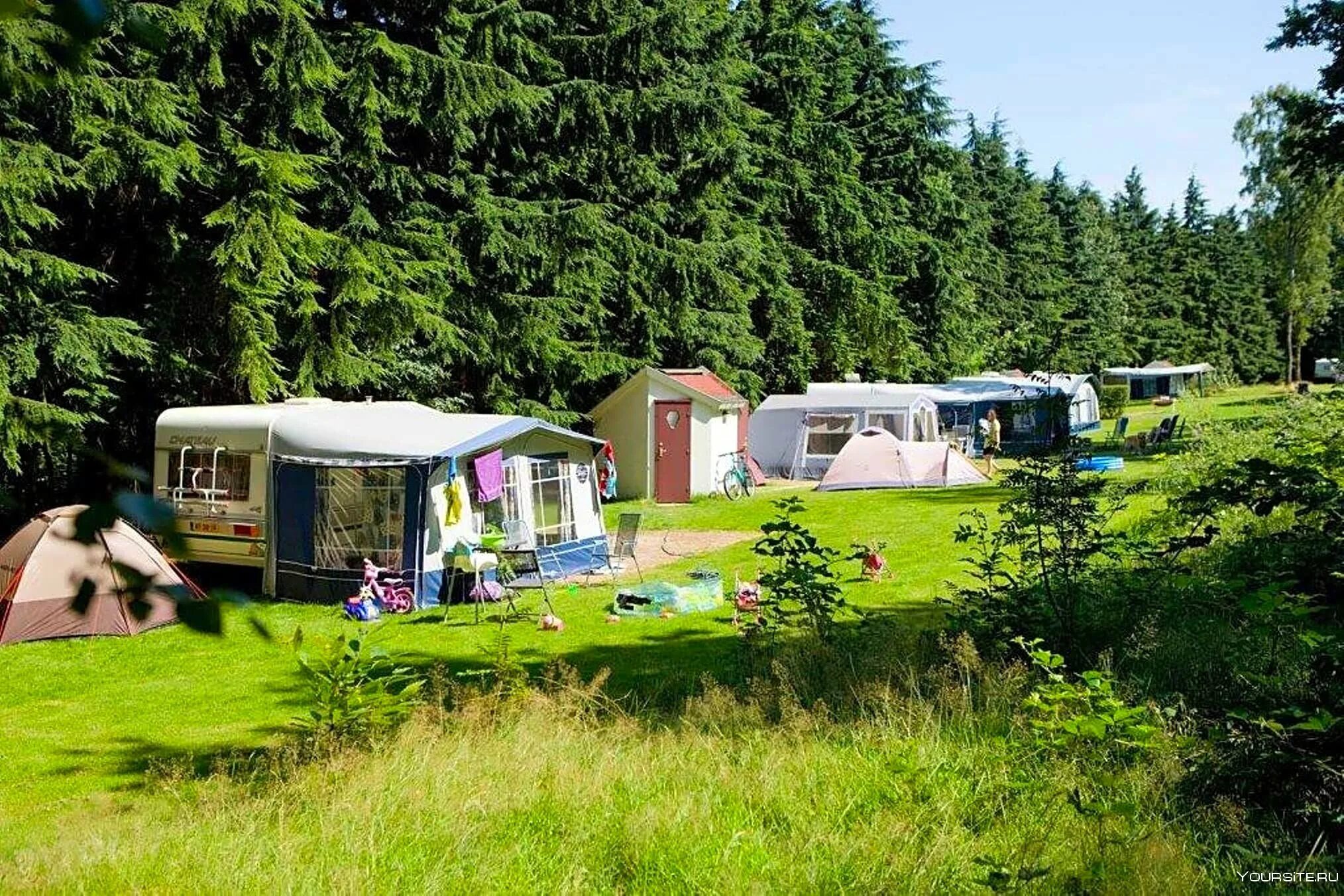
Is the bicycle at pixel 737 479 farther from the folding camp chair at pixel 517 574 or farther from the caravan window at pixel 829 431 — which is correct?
the folding camp chair at pixel 517 574

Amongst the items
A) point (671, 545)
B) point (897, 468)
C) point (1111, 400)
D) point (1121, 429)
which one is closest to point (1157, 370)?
point (1111, 400)

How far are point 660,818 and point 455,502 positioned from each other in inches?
338

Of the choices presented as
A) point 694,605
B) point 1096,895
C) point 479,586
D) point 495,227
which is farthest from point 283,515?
point 1096,895

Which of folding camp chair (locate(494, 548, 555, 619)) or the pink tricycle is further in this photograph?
the pink tricycle

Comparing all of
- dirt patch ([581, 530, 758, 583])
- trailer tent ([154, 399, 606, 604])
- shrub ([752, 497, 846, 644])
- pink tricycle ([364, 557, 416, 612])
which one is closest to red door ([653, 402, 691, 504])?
dirt patch ([581, 530, 758, 583])

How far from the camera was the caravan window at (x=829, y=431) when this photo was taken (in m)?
24.4

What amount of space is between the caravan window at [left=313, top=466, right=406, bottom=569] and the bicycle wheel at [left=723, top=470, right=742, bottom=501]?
9.75 metres

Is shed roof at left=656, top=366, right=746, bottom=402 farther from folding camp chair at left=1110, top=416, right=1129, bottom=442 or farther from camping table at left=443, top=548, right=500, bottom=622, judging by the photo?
folding camp chair at left=1110, top=416, right=1129, bottom=442

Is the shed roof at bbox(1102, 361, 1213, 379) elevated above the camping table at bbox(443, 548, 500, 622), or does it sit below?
above

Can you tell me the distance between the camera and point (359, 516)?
40.3 ft

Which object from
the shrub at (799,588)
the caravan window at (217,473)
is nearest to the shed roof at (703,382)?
the caravan window at (217,473)

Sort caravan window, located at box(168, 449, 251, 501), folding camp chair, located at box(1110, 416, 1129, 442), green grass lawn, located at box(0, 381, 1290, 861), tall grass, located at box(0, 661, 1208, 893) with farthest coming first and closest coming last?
folding camp chair, located at box(1110, 416, 1129, 442)
caravan window, located at box(168, 449, 251, 501)
green grass lawn, located at box(0, 381, 1290, 861)
tall grass, located at box(0, 661, 1208, 893)

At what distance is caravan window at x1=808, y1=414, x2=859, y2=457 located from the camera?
24375 millimetres

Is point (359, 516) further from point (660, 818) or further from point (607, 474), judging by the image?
point (660, 818)
